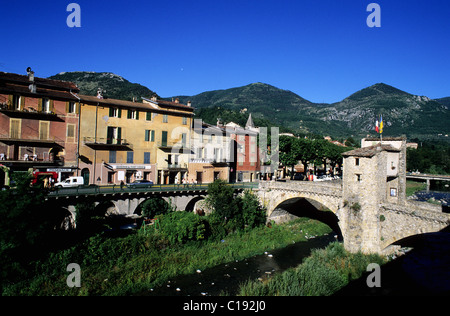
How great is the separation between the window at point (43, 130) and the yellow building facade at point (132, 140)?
3.65 metres

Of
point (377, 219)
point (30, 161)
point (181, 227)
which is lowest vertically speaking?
point (181, 227)

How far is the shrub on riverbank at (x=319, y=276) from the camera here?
68.3 feet

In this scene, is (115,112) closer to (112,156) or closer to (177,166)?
(112,156)

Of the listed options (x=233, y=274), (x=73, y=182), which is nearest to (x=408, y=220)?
(x=233, y=274)

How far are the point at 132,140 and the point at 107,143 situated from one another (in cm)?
336

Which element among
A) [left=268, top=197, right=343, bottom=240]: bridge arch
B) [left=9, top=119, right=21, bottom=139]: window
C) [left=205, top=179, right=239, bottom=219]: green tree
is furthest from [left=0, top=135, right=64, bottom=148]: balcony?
[left=268, top=197, right=343, bottom=240]: bridge arch

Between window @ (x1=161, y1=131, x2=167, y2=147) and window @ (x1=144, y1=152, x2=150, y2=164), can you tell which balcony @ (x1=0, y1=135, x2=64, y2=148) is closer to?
window @ (x1=144, y1=152, x2=150, y2=164)

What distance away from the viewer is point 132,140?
38.8m

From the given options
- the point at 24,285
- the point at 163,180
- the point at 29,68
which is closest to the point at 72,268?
the point at 24,285

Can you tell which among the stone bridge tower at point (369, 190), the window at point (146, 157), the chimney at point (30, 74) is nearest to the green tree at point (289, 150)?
the stone bridge tower at point (369, 190)

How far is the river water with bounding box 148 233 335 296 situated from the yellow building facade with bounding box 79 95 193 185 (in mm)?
18800

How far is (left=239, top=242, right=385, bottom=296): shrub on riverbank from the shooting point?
68.3ft

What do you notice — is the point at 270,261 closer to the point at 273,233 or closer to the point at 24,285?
the point at 273,233

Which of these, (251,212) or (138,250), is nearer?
(138,250)
